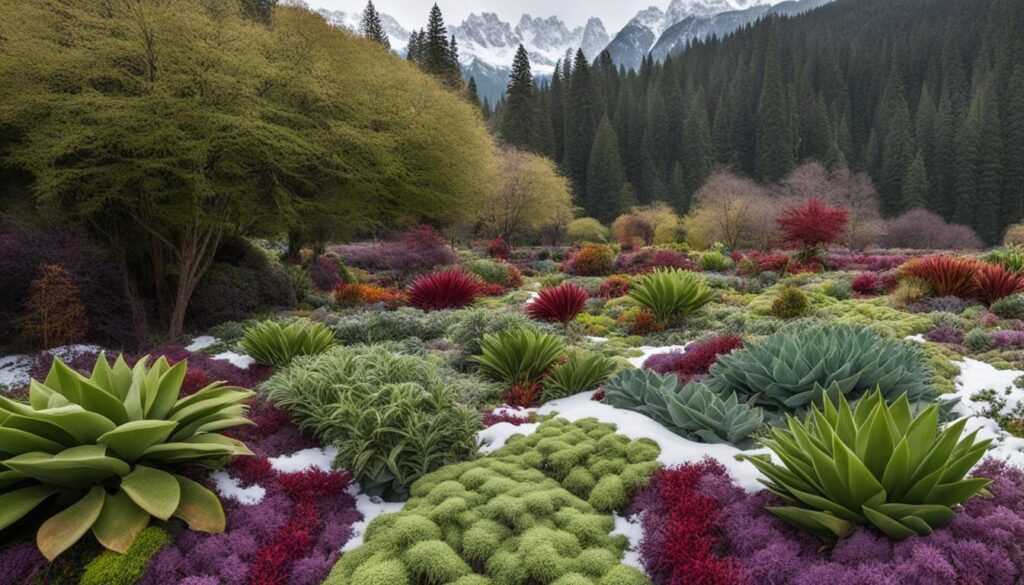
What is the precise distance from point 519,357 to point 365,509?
3112 mm

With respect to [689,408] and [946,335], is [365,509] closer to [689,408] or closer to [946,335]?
[689,408]

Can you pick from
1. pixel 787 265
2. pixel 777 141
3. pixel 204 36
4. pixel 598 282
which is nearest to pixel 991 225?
pixel 777 141

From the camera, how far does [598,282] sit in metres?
15.2

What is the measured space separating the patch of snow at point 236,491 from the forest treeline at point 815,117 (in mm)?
57466

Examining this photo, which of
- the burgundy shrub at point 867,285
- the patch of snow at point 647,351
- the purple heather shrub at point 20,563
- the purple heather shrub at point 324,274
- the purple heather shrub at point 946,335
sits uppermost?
the purple heather shrub at point 946,335

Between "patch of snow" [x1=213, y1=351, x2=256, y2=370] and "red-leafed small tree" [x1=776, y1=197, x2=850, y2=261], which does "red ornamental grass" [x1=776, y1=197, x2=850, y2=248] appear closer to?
"red-leafed small tree" [x1=776, y1=197, x2=850, y2=261]

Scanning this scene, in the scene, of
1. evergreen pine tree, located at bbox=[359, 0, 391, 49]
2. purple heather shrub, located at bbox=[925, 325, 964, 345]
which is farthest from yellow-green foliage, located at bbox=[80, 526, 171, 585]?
evergreen pine tree, located at bbox=[359, 0, 391, 49]

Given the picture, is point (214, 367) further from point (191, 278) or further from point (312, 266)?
point (312, 266)

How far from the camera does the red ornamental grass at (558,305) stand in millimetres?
9586

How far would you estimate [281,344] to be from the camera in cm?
714

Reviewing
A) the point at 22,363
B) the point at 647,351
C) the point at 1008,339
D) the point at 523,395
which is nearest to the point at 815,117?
the point at 1008,339

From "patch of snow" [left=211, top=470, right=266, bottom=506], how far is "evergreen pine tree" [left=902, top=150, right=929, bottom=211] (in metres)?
68.2

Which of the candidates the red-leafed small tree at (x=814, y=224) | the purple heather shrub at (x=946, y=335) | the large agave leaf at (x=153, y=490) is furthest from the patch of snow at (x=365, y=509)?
the red-leafed small tree at (x=814, y=224)

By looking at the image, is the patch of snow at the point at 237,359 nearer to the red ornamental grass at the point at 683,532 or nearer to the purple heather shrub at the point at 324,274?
the red ornamental grass at the point at 683,532
